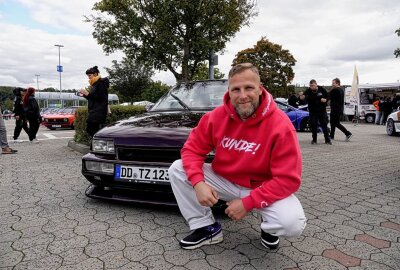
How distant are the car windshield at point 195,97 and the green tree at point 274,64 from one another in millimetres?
37715

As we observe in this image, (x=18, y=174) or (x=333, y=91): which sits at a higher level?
(x=333, y=91)

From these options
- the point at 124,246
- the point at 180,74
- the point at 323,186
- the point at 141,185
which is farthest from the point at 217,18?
the point at 124,246

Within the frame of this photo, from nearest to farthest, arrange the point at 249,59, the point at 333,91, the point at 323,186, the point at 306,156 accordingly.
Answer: the point at 323,186 < the point at 306,156 < the point at 333,91 < the point at 249,59

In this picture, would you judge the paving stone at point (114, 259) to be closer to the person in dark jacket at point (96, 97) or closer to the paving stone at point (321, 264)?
the paving stone at point (321, 264)

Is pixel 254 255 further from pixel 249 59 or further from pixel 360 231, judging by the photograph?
pixel 249 59


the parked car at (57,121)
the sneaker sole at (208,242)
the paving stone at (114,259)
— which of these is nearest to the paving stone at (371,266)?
the sneaker sole at (208,242)

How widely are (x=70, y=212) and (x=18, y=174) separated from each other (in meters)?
2.38

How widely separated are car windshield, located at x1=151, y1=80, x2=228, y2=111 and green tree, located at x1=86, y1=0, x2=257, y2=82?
552cm

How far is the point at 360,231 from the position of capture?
2693 mm

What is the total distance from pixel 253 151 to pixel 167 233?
1.07 m

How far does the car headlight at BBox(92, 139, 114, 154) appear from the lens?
2.99 meters

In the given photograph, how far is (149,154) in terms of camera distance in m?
2.87

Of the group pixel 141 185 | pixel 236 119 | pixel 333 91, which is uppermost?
pixel 333 91

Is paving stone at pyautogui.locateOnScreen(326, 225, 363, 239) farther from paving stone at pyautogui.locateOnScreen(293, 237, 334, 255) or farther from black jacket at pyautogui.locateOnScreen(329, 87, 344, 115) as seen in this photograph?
black jacket at pyautogui.locateOnScreen(329, 87, 344, 115)
